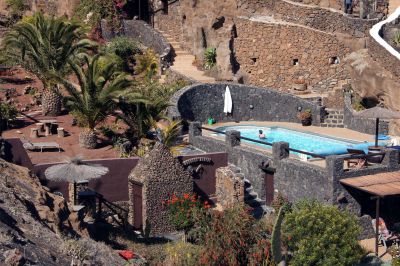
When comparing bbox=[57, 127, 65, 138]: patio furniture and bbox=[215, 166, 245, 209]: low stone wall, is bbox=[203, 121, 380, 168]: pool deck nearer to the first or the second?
bbox=[215, 166, 245, 209]: low stone wall

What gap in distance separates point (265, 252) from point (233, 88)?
17.1 metres

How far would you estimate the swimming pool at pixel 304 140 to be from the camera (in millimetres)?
27480

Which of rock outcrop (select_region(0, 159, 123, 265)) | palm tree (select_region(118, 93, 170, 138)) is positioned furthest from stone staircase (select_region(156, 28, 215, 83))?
rock outcrop (select_region(0, 159, 123, 265))

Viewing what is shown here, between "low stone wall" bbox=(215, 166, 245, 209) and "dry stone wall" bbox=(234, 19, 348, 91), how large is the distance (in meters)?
12.7

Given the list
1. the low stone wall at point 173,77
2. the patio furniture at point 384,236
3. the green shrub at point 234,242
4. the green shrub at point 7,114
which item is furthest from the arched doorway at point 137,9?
the green shrub at point 234,242

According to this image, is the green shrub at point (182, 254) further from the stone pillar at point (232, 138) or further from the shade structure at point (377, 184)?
the stone pillar at point (232, 138)

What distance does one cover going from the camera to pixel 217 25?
38.0 metres

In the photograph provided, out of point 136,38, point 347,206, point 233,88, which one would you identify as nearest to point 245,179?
point 347,206

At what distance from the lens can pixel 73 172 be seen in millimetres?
19891

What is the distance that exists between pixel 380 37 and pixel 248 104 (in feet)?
20.5

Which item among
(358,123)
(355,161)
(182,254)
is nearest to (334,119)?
(358,123)

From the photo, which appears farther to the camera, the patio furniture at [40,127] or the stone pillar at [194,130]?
the stone pillar at [194,130]

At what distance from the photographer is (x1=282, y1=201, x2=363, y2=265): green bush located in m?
19.3

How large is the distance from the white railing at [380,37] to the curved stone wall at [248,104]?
3.62 meters
